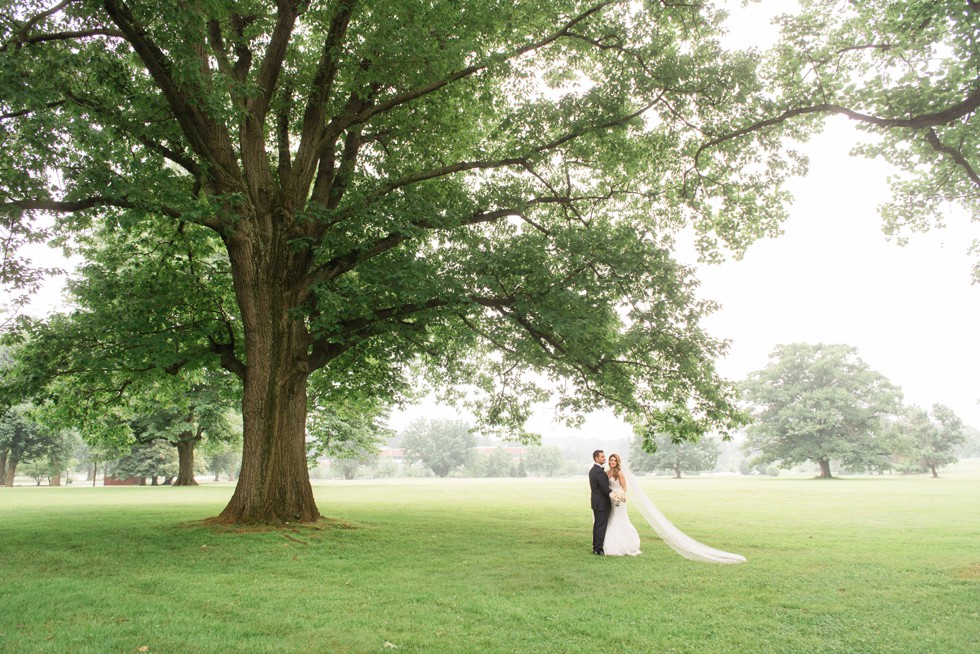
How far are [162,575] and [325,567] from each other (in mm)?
2567

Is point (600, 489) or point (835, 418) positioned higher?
point (835, 418)

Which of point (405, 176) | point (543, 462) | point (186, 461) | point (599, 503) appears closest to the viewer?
point (599, 503)

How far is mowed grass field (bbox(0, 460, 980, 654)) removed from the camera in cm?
647

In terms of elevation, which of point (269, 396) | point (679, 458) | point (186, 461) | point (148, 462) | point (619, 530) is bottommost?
point (679, 458)

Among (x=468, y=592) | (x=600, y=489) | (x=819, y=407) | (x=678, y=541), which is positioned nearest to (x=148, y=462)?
(x=600, y=489)

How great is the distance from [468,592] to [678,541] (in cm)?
554

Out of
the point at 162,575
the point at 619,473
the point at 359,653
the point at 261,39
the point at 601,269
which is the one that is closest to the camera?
the point at 359,653

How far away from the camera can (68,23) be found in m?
13.1

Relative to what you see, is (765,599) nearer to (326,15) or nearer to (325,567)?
(325,567)

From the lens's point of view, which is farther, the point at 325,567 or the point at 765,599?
the point at 325,567

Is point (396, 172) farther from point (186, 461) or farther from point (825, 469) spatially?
point (825, 469)

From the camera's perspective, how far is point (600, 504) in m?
12.7

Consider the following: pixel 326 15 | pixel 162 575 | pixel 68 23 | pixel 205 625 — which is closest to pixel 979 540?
pixel 205 625


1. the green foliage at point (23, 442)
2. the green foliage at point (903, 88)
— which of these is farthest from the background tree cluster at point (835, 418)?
the green foliage at point (23, 442)
